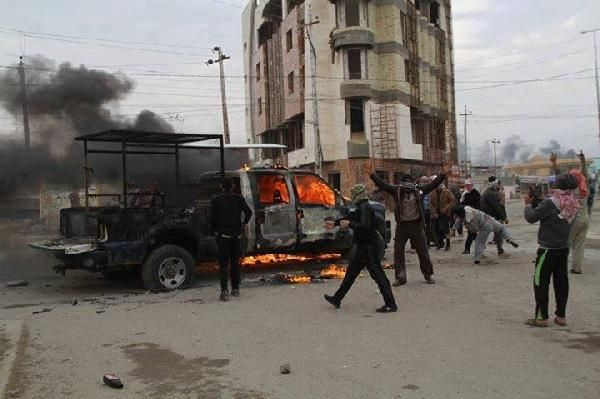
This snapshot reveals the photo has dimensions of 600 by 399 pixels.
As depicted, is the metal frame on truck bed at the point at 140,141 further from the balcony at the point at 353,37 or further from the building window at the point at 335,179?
the balcony at the point at 353,37

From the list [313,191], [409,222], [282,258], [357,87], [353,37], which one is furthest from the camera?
[357,87]

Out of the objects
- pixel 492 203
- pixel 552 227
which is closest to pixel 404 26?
pixel 492 203

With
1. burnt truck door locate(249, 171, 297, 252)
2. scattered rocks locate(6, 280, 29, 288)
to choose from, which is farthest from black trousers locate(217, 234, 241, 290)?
scattered rocks locate(6, 280, 29, 288)

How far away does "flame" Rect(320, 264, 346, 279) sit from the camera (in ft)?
30.9

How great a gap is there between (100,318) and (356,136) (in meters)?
26.0

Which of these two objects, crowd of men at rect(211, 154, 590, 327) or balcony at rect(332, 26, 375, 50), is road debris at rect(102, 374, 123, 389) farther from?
balcony at rect(332, 26, 375, 50)

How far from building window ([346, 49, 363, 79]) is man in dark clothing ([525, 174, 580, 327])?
26.7 meters

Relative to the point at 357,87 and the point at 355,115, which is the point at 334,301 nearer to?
the point at 357,87

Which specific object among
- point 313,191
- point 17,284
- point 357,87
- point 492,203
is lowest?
point 17,284

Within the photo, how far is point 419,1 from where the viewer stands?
3850 centimetres

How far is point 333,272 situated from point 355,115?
23.1 meters

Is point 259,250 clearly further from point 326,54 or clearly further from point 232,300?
point 326,54

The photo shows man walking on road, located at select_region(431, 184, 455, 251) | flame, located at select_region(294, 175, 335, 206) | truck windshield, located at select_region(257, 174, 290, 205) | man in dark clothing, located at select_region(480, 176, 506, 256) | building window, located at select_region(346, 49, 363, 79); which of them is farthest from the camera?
building window, located at select_region(346, 49, 363, 79)

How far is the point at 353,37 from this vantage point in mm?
31109
